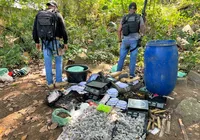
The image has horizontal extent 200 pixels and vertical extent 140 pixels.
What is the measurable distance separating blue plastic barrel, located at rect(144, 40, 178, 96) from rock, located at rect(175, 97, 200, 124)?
0.32 meters

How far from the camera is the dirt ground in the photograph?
2.58 m

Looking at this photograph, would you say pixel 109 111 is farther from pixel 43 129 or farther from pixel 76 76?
pixel 76 76

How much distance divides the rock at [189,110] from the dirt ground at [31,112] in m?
0.07

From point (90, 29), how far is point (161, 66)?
15.3ft

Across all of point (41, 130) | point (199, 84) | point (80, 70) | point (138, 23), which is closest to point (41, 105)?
point (41, 130)

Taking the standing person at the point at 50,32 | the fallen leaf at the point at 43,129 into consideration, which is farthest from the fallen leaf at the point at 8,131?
the standing person at the point at 50,32

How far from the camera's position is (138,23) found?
12.5ft

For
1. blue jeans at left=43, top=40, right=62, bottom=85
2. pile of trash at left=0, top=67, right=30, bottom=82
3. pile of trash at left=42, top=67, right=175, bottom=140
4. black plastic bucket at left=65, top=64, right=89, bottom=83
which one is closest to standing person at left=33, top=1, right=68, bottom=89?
blue jeans at left=43, top=40, right=62, bottom=85

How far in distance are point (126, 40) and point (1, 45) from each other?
3961 mm

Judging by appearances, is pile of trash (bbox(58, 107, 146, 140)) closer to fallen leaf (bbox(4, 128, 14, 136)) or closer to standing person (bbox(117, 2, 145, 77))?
fallen leaf (bbox(4, 128, 14, 136))

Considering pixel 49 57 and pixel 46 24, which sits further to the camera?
pixel 49 57

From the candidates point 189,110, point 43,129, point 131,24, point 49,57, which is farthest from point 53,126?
point 131,24

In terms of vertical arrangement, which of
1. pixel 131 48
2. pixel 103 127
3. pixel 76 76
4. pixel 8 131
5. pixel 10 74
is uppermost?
pixel 131 48

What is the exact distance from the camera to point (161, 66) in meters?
3.06
